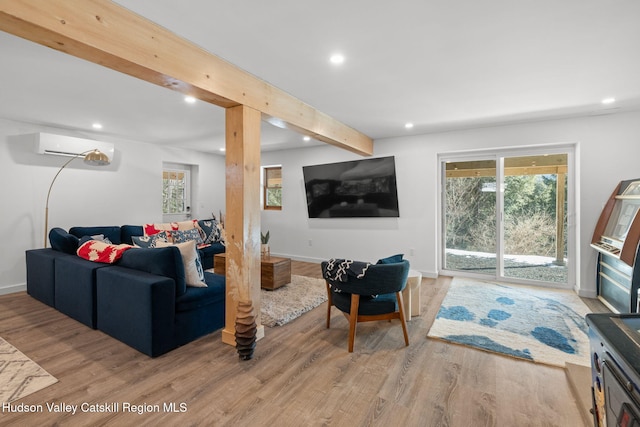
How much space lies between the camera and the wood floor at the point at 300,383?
177 centimetres

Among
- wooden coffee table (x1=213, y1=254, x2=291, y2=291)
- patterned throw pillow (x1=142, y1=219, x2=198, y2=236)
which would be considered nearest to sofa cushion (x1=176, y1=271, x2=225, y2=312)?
wooden coffee table (x1=213, y1=254, x2=291, y2=291)

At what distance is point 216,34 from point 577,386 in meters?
3.41

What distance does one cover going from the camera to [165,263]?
8.39ft

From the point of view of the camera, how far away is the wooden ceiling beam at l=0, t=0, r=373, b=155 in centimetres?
144

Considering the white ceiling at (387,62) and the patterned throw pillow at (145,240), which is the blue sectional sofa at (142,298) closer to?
the patterned throw pillow at (145,240)

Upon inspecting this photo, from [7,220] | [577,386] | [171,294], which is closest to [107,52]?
[171,294]

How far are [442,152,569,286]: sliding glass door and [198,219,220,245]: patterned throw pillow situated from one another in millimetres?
4218

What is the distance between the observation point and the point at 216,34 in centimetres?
204

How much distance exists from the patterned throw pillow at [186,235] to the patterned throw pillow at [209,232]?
120 mm

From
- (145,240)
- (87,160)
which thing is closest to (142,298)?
(145,240)

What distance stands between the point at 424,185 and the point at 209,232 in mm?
A: 4064

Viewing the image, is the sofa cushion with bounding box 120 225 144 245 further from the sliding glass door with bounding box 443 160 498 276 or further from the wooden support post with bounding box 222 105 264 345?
the sliding glass door with bounding box 443 160 498 276

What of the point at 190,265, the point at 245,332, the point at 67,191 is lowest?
the point at 245,332

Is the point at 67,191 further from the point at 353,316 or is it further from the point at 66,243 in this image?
the point at 353,316
